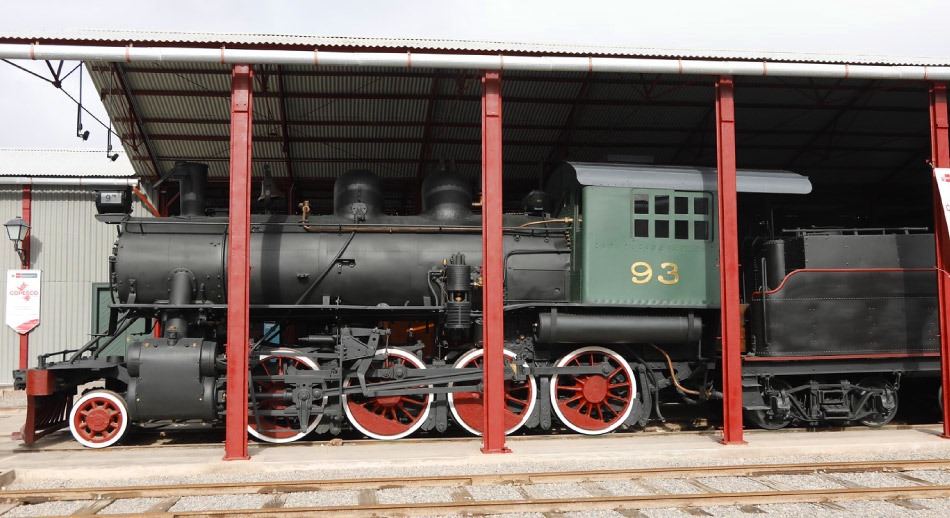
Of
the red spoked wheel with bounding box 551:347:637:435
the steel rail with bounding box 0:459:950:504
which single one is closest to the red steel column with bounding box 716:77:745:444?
the steel rail with bounding box 0:459:950:504

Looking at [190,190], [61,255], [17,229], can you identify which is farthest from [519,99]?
[61,255]

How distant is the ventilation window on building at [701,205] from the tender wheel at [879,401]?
3555mm

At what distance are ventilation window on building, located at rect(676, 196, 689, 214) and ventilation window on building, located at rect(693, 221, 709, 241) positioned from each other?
0.75 ft

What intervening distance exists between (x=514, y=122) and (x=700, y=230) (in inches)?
174

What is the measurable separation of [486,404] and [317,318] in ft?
10.4

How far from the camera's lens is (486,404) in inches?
340

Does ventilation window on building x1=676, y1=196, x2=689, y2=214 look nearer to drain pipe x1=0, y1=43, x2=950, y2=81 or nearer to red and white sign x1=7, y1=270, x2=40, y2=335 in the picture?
drain pipe x1=0, y1=43, x2=950, y2=81

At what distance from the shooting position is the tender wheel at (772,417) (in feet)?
33.4

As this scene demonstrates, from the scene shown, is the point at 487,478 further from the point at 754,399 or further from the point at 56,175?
the point at 56,175

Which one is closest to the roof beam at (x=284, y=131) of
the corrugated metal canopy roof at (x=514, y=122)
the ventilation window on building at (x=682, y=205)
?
the corrugated metal canopy roof at (x=514, y=122)

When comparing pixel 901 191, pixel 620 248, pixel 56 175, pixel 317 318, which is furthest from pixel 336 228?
pixel 901 191

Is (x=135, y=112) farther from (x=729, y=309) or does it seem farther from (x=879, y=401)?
(x=879, y=401)

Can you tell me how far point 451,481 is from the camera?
7492 mm

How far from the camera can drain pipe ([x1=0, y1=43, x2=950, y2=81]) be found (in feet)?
27.0
